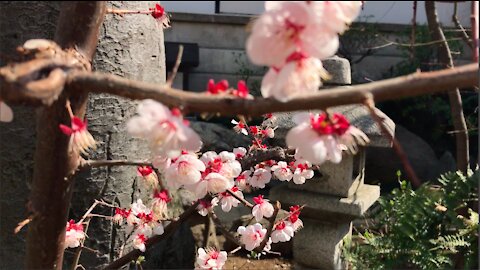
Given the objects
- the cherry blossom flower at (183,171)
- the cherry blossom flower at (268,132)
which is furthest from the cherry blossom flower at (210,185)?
the cherry blossom flower at (268,132)

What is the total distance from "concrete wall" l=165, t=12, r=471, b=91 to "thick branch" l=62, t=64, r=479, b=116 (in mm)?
5720

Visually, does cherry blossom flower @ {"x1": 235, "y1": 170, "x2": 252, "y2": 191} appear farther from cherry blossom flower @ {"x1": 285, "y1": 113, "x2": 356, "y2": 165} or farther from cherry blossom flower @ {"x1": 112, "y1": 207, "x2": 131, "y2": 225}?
cherry blossom flower @ {"x1": 285, "y1": 113, "x2": 356, "y2": 165}

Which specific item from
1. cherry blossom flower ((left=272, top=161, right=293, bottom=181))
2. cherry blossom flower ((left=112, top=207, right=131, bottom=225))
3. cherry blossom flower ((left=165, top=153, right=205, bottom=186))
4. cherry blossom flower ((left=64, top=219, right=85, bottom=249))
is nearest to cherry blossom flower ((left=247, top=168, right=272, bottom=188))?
cherry blossom flower ((left=272, top=161, right=293, bottom=181))

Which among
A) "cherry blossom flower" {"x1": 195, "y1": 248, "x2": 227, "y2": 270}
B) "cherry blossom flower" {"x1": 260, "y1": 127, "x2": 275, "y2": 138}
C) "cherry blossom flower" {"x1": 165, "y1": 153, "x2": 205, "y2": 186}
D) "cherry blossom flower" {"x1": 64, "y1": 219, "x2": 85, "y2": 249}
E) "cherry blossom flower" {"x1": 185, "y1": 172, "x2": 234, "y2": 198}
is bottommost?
"cherry blossom flower" {"x1": 195, "y1": 248, "x2": 227, "y2": 270}

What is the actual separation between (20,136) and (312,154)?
0.98 meters

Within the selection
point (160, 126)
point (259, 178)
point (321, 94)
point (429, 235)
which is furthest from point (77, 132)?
point (429, 235)

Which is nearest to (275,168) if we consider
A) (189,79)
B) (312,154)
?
(312,154)

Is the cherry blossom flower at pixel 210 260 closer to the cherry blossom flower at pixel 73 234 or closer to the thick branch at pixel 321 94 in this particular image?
the cherry blossom flower at pixel 73 234

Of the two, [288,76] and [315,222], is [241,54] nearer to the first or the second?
[315,222]

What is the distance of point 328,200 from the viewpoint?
2.61 meters

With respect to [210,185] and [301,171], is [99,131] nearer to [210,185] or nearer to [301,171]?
[210,185]

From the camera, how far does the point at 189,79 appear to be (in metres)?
6.70

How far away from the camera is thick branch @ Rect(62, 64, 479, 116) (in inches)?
29.4

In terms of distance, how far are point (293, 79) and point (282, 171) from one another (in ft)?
4.66
